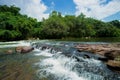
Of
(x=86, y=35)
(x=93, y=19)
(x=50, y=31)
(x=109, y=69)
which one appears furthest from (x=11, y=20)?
(x=109, y=69)

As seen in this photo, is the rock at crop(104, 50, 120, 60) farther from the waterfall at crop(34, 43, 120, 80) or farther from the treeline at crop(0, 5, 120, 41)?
the treeline at crop(0, 5, 120, 41)

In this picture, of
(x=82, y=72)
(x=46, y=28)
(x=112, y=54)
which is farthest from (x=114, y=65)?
(x=46, y=28)

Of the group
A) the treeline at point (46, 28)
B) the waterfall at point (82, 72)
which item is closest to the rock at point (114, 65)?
the waterfall at point (82, 72)

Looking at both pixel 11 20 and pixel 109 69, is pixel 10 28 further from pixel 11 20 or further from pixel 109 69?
pixel 109 69

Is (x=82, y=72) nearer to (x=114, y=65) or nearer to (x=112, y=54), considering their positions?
(x=114, y=65)

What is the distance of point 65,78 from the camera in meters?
9.27

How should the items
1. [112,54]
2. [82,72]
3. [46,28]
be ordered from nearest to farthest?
[82,72] → [112,54] → [46,28]

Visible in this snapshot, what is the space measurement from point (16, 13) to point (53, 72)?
61.3 meters

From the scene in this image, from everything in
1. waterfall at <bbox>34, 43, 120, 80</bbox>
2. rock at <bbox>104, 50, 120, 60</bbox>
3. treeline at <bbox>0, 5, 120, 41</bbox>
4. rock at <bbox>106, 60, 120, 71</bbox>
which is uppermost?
treeline at <bbox>0, 5, 120, 41</bbox>

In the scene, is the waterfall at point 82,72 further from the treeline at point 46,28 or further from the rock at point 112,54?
the treeline at point 46,28

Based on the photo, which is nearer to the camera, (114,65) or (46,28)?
(114,65)

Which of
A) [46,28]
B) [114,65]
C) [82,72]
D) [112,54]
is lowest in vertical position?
[82,72]

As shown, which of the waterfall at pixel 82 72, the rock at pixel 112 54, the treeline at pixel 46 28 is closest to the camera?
the waterfall at pixel 82 72

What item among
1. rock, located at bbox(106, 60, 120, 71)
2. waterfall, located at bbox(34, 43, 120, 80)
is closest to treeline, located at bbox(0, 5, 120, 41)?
waterfall, located at bbox(34, 43, 120, 80)
